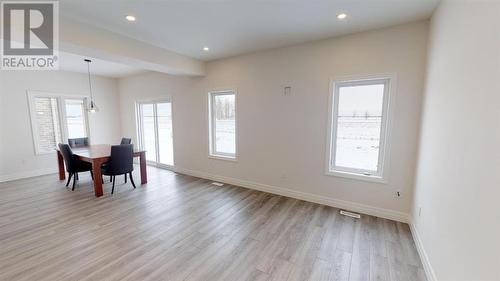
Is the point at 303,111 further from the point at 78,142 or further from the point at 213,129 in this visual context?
the point at 78,142

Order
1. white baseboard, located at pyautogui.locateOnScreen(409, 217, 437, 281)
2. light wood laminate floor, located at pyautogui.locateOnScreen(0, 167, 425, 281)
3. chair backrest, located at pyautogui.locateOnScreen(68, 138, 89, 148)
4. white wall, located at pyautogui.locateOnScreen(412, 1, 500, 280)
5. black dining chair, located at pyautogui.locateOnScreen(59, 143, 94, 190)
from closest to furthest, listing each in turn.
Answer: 1. white wall, located at pyautogui.locateOnScreen(412, 1, 500, 280)
2. white baseboard, located at pyautogui.locateOnScreen(409, 217, 437, 281)
3. light wood laminate floor, located at pyautogui.locateOnScreen(0, 167, 425, 281)
4. black dining chair, located at pyautogui.locateOnScreen(59, 143, 94, 190)
5. chair backrest, located at pyautogui.locateOnScreen(68, 138, 89, 148)

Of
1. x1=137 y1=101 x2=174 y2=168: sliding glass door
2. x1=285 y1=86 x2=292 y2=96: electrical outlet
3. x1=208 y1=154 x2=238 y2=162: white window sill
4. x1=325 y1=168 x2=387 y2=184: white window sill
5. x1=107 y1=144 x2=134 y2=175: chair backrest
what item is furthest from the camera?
x1=137 y1=101 x2=174 y2=168: sliding glass door

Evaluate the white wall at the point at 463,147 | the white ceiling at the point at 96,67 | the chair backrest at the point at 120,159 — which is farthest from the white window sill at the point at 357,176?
the white ceiling at the point at 96,67

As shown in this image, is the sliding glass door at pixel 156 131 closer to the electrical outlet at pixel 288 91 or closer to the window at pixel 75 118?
the window at pixel 75 118

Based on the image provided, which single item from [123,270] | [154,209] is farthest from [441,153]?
[154,209]

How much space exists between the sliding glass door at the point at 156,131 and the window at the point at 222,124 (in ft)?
4.90

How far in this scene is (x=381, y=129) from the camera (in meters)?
3.03

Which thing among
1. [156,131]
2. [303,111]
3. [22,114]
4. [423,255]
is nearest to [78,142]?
[22,114]

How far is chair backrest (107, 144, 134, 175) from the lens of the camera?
392 centimetres

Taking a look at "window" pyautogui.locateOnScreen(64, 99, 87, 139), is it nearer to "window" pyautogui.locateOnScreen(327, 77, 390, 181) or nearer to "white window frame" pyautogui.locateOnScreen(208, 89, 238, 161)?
"white window frame" pyautogui.locateOnScreen(208, 89, 238, 161)

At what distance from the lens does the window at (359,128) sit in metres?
3.04

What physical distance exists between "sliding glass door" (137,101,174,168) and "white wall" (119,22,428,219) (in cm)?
72

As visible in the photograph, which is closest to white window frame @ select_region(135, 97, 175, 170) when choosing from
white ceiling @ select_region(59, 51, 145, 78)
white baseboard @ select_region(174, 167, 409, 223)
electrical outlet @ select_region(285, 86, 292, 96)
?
white ceiling @ select_region(59, 51, 145, 78)

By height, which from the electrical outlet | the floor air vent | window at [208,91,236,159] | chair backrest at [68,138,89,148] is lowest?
the floor air vent
